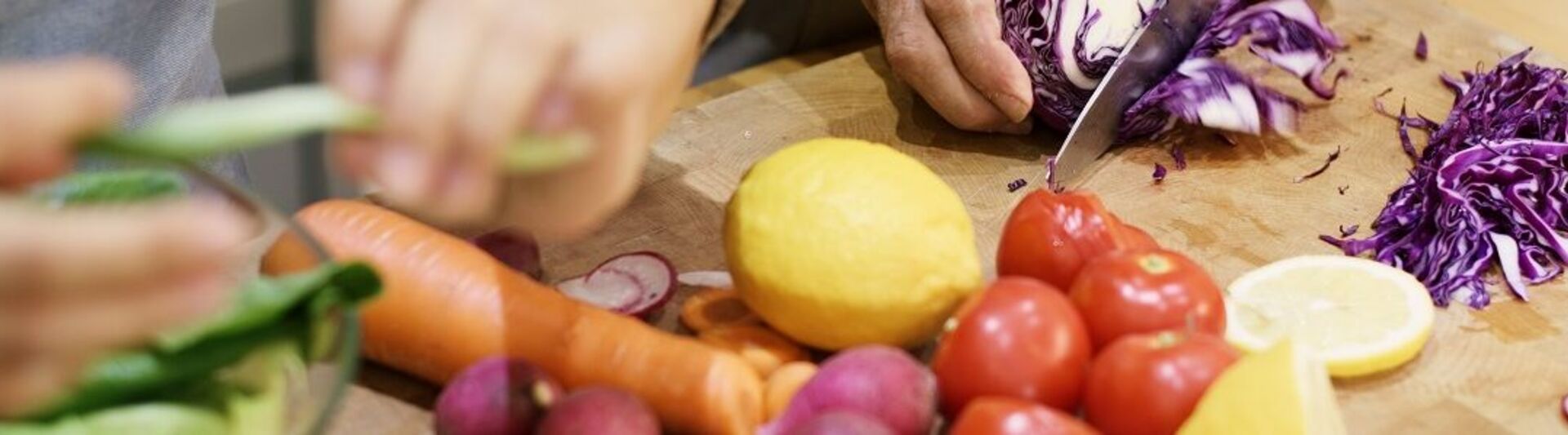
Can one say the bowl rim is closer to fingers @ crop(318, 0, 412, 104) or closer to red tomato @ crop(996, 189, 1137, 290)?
fingers @ crop(318, 0, 412, 104)

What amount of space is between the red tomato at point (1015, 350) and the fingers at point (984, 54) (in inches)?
19.7

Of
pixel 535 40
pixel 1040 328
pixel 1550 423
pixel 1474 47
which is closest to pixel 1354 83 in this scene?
pixel 1474 47

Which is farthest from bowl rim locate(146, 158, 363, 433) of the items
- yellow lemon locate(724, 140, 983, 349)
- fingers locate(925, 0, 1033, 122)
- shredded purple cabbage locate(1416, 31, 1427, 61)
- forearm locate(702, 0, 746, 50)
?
shredded purple cabbage locate(1416, 31, 1427, 61)

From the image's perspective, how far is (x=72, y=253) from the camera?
2.12 ft

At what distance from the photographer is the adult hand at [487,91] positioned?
826 millimetres

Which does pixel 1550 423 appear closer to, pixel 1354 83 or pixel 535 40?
pixel 1354 83

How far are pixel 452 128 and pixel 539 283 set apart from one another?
509 millimetres

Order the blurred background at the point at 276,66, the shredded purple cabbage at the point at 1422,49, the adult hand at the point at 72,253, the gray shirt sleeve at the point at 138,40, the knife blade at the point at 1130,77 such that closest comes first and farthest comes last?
the adult hand at the point at 72,253
the gray shirt sleeve at the point at 138,40
the knife blade at the point at 1130,77
the shredded purple cabbage at the point at 1422,49
the blurred background at the point at 276,66

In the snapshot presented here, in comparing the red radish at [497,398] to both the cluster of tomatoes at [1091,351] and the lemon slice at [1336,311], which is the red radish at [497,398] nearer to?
the cluster of tomatoes at [1091,351]

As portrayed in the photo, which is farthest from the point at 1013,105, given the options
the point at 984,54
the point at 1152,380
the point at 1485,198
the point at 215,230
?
the point at 215,230

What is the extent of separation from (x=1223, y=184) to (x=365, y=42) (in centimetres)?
108

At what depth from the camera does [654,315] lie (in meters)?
1.40

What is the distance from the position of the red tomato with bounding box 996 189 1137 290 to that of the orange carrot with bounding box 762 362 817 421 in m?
0.23

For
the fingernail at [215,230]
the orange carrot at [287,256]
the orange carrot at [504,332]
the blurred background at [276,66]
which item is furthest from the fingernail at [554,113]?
the blurred background at [276,66]
